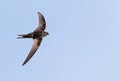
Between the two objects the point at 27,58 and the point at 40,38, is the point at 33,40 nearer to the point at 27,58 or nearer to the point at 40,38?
the point at 40,38

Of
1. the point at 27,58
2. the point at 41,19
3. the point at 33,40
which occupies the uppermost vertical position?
the point at 41,19

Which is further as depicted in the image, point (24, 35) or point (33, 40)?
point (33, 40)

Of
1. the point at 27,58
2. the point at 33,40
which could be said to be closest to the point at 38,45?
the point at 33,40

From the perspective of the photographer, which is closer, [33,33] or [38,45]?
[33,33]

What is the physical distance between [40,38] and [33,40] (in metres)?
0.46

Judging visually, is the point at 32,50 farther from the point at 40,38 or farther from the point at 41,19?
the point at 41,19

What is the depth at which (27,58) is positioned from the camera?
48.2ft

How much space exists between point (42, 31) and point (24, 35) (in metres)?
1.25

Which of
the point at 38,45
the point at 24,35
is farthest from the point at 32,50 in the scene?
the point at 24,35

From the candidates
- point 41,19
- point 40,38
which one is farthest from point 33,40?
point 41,19

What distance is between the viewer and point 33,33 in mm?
15164

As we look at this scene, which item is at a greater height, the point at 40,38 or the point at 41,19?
the point at 41,19

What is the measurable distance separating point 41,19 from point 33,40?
147 cm

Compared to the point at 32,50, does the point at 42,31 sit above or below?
above
